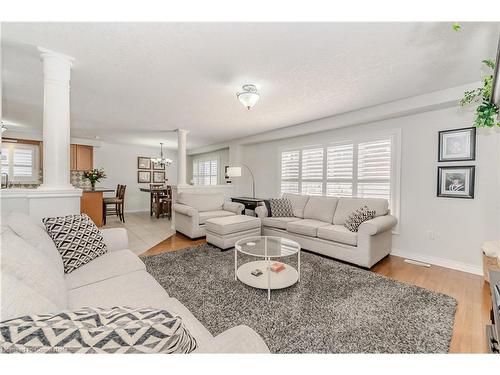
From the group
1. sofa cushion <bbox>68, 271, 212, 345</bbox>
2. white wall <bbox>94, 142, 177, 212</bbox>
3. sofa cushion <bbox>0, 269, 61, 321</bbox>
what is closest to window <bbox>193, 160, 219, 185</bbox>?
white wall <bbox>94, 142, 177, 212</bbox>

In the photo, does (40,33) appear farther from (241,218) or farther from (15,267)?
(241,218)

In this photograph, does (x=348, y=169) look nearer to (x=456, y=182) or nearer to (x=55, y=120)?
(x=456, y=182)

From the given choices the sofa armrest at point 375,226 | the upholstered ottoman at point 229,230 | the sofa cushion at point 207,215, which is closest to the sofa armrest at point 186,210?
the sofa cushion at point 207,215

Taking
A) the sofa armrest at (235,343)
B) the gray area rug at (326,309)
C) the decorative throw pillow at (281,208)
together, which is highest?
the decorative throw pillow at (281,208)

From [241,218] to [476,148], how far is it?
3.34 meters

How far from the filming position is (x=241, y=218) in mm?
3742

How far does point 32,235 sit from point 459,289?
12.5ft

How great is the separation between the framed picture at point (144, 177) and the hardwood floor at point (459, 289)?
15.9 feet

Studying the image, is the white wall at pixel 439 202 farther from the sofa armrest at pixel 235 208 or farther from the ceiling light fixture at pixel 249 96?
the sofa armrest at pixel 235 208

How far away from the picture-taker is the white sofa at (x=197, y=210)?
3979 mm

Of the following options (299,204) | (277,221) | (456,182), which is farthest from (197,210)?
(456,182)

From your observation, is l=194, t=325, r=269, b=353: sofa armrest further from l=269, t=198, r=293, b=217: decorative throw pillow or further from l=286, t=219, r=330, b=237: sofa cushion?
l=269, t=198, r=293, b=217: decorative throw pillow

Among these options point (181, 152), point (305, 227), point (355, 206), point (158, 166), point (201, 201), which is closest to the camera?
point (305, 227)

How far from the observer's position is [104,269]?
5.24 feet
